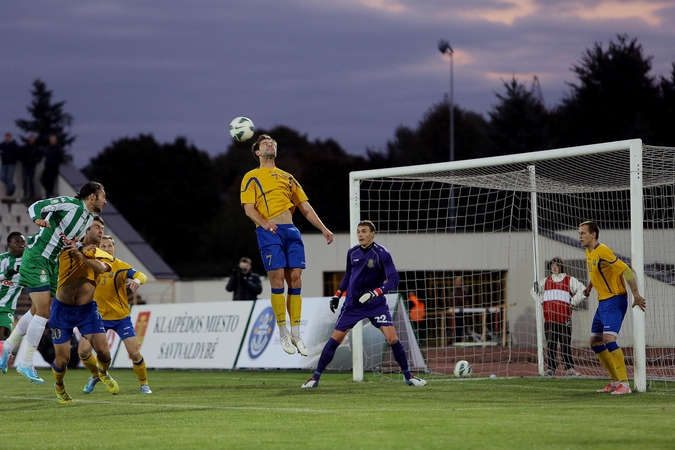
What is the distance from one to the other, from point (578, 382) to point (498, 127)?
1590 inches

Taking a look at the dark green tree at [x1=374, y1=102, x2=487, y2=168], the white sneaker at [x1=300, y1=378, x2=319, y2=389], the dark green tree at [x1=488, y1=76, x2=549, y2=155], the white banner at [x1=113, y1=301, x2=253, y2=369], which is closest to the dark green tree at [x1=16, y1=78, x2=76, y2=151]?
the dark green tree at [x1=374, y1=102, x2=487, y2=168]

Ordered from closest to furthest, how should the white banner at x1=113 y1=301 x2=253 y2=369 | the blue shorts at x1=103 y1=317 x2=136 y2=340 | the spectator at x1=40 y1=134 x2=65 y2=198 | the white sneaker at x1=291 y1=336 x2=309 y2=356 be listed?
1. the white sneaker at x1=291 y1=336 x2=309 y2=356
2. the blue shorts at x1=103 y1=317 x2=136 y2=340
3. the white banner at x1=113 y1=301 x2=253 y2=369
4. the spectator at x1=40 y1=134 x2=65 y2=198

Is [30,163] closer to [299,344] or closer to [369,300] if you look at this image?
[369,300]

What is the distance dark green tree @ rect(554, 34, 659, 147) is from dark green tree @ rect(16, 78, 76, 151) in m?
50.2

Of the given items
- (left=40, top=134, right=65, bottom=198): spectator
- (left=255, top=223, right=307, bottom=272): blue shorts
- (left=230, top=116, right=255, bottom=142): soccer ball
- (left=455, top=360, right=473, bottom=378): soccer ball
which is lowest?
(left=455, top=360, right=473, bottom=378): soccer ball

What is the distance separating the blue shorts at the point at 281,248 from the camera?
1159 centimetres

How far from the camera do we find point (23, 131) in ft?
285

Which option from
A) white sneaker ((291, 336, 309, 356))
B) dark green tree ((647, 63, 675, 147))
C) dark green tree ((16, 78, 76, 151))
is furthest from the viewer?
dark green tree ((16, 78, 76, 151))

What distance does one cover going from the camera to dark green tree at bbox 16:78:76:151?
281 ft

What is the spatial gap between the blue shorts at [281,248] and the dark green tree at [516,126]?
42728 millimetres

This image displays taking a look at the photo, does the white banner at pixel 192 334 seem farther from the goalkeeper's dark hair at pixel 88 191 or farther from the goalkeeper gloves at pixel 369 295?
the goalkeeper's dark hair at pixel 88 191

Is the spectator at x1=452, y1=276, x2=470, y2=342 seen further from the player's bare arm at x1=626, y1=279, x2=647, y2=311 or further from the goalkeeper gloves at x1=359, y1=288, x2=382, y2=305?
the player's bare arm at x1=626, y1=279, x2=647, y2=311

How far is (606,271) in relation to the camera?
1198 cm

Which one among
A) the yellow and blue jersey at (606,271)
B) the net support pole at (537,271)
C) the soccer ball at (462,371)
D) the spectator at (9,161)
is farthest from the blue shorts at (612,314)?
the spectator at (9,161)
